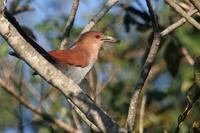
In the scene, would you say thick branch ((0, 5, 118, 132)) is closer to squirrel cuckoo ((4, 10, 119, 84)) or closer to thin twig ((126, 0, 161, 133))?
thin twig ((126, 0, 161, 133))

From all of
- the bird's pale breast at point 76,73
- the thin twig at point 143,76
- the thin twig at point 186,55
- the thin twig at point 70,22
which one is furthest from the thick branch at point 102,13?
the thin twig at point 186,55

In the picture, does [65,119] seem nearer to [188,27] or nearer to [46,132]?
[46,132]

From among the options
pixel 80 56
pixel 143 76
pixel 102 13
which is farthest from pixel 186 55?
pixel 143 76

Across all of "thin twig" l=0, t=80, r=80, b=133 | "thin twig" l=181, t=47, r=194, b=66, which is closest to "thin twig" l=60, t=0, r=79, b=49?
"thin twig" l=0, t=80, r=80, b=133

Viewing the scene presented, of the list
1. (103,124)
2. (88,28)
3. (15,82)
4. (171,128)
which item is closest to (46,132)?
(15,82)

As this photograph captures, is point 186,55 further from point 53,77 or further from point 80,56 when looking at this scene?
point 53,77

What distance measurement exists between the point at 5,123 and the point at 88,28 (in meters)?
2.94

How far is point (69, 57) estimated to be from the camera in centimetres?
407

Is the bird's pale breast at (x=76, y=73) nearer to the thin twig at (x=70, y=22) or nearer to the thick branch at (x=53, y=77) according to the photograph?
the thin twig at (x=70, y=22)

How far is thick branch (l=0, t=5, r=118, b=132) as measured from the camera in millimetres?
2533

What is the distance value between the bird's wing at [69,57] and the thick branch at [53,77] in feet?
3.70

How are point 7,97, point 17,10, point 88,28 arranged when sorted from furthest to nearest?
point 7,97 → point 17,10 → point 88,28

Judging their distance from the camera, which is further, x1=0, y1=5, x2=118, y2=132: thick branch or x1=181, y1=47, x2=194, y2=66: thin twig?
x1=181, y1=47, x2=194, y2=66: thin twig

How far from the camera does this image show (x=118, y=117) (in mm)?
5441
